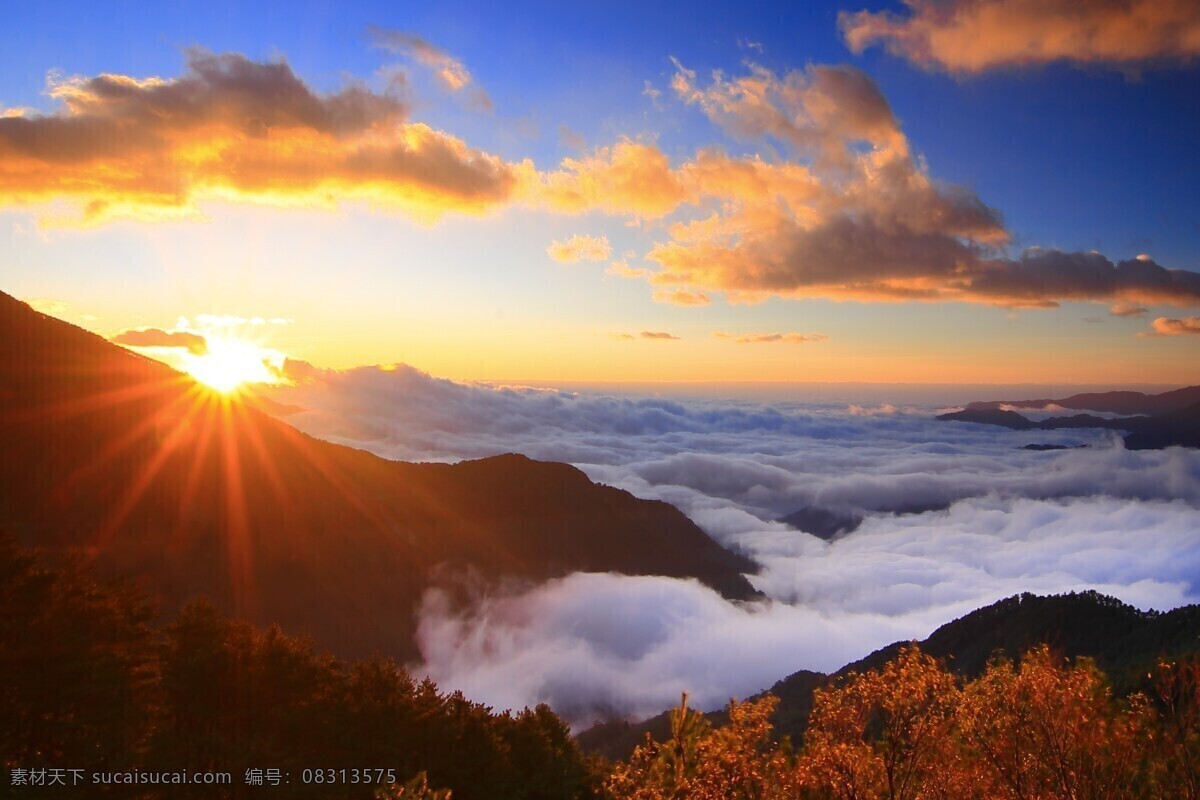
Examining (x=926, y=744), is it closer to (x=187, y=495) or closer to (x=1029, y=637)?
(x=187, y=495)

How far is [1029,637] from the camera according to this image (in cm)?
13750

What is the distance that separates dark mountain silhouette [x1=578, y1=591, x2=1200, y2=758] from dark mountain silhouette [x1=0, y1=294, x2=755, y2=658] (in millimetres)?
60323

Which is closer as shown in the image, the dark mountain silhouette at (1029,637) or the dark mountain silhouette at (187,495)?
the dark mountain silhouette at (187,495)

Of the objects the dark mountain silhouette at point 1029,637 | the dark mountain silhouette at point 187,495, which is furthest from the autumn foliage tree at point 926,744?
the dark mountain silhouette at point 1029,637

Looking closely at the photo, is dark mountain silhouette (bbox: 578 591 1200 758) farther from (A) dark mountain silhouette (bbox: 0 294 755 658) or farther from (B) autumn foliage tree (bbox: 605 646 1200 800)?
(B) autumn foliage tree (bbox: 605 646 1200 800)

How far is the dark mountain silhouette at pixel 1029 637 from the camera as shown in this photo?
124562mm

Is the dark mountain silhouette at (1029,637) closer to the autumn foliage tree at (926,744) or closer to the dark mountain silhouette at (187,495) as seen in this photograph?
the dark mountain silhouette at (187,495)

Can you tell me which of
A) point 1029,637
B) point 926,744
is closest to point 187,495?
point 926,744

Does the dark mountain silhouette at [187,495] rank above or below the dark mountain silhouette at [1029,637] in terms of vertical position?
above

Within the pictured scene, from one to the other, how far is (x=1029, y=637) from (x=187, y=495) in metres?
164

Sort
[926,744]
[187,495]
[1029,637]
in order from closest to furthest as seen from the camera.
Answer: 1. [926,744]
2. [187,495]
3. [1029,637]

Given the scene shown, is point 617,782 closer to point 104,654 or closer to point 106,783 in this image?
point 106,783

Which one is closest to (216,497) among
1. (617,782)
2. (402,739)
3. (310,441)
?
(310,441)

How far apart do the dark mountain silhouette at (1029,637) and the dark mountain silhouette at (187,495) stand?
60.3 metres
